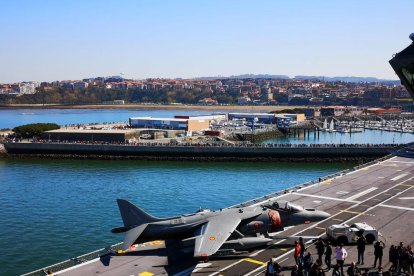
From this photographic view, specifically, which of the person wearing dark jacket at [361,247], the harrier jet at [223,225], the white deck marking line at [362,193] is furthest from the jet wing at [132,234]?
the white deck marking line at [362,193]

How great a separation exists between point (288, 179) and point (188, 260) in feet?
138

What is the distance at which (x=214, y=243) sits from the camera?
2320cm

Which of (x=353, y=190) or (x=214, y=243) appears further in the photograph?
(x=353, y=190)

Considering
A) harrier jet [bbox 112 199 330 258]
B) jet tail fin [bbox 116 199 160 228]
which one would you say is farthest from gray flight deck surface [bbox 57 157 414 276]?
jet tail fin [bbox 116 199 160 228]

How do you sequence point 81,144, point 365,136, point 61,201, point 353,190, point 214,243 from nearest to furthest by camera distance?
1. point 214,243
2. point 353,190
3. point 61,201
4. point 81,144
5. point 365,136

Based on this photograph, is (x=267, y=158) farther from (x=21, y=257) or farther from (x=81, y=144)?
(x=21, y=257)

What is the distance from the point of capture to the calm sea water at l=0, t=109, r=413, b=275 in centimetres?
3506

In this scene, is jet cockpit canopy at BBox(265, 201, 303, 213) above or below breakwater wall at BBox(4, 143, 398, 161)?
above

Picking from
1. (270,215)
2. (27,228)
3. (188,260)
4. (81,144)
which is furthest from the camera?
(81,144)

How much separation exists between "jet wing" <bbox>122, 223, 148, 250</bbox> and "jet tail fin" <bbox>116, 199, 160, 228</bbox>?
0.49m

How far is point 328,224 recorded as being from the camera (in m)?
31.2

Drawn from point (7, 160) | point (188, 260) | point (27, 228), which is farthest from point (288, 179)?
point (7, 160)

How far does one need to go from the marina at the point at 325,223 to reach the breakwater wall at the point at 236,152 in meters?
29.5

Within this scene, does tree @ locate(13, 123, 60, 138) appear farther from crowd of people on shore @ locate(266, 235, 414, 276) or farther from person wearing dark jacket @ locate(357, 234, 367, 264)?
person wearing dark jacket @ locate(357, 234, 367, 264)
